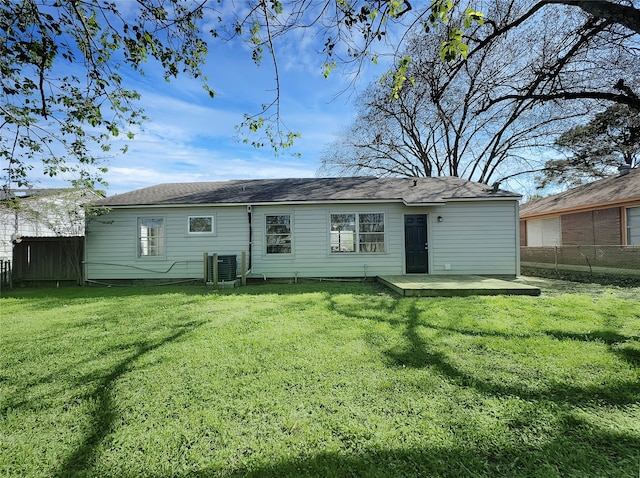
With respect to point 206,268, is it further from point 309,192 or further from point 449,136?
point 449,136

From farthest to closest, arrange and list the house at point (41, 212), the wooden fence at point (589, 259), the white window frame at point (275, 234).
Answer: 1. the white window frame at point (275, 234)
2. the wooden fence at point (589, 259)
3. the house at point (41, 212)

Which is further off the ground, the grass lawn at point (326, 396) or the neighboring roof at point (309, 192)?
the neighboring roof at point (309, 192)

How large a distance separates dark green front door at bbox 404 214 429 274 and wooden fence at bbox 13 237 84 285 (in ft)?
35.8

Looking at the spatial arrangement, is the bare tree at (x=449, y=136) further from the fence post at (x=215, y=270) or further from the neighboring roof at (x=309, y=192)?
the fence post at (x=215, y=270)

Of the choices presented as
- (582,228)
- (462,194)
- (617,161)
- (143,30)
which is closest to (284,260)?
(462,194)

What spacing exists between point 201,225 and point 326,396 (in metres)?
8.38

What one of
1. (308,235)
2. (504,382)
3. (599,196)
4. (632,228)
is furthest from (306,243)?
(599,196)

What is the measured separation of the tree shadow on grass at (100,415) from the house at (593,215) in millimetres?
14990

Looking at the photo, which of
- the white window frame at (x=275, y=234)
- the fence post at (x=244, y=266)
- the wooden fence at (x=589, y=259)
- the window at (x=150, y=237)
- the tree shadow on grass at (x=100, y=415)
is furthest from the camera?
the window at (x=150, y=237)

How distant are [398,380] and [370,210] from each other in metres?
7.12

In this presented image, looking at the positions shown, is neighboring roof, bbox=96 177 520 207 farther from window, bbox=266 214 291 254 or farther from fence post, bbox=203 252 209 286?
fence post, bbox=203 252 209 286

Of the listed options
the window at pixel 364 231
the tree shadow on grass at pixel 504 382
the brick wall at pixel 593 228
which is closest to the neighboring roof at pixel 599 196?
the brick wall at pixel 593 228

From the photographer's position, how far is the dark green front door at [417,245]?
9336mm

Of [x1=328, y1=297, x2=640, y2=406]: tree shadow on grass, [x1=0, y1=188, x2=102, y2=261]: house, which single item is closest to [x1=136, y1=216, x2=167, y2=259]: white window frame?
[x1=0, y1=188, x2=102, y2=261]: house
